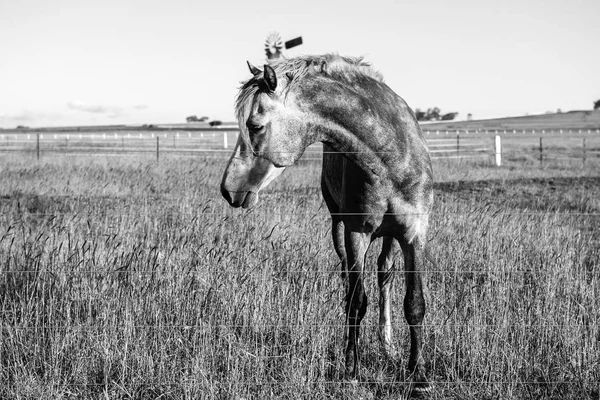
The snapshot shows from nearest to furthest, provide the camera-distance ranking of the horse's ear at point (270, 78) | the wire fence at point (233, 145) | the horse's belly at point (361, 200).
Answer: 1. the horse's ear at point (270, 78)
2. the horse's belly at point (361, 200)
3. the wire fence at point (233, 145)

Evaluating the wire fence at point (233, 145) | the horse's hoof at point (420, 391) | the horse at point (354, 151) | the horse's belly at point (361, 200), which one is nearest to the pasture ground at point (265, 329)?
the horse's hoof at point (420, 391)

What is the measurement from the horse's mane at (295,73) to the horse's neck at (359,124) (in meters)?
0.10

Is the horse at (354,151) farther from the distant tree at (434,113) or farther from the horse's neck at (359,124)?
the distant tree at (434,113)

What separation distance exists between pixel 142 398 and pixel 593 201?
422 inches

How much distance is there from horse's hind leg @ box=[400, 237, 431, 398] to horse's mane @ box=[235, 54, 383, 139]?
1248mm

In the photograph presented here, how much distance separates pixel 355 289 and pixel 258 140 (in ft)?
4.62

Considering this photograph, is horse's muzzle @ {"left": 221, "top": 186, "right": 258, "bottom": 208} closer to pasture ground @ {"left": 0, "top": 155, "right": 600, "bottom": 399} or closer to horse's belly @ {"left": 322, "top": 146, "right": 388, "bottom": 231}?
horse's belly @ {"left": 322, "top": 146, "right": 388, "bottom": 231}

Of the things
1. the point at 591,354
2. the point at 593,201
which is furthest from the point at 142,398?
the point at 593,201

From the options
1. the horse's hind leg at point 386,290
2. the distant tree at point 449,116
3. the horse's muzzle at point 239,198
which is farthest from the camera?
the distant tree at point 449,116

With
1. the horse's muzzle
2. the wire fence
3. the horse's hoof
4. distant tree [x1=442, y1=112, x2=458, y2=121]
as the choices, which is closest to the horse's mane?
the horse's muzzle

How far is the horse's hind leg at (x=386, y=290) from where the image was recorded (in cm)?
454

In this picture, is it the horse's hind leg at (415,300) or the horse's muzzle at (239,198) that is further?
the horse's hind leg at (415,300)

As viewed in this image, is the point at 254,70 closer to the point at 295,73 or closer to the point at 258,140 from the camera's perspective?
the point at 295,73

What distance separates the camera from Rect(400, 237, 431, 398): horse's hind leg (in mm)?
4109
